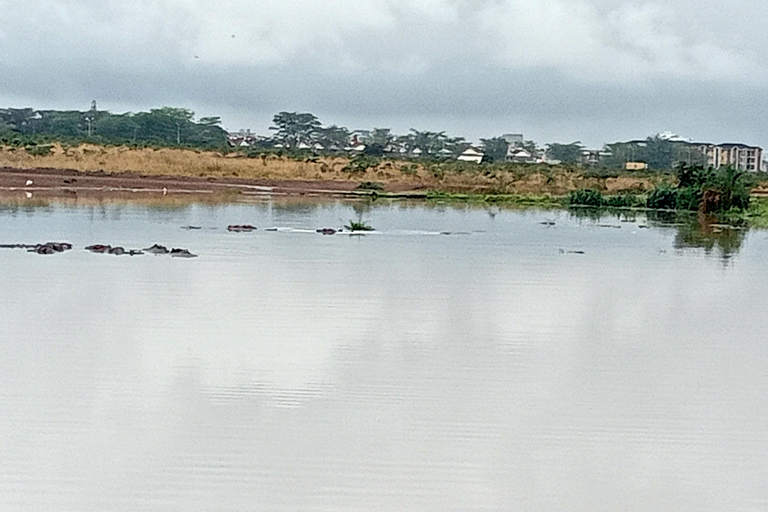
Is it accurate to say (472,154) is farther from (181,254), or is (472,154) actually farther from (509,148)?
(181,254)

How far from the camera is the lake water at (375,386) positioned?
5.33 metres

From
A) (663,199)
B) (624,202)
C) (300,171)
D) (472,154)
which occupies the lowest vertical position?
(624,202)

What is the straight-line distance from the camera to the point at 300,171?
131 feet

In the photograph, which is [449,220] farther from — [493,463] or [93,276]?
[493,463]

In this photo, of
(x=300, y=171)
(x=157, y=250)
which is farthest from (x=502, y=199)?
(x=157, y=250)

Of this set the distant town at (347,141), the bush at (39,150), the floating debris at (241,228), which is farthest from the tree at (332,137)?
the floating debris at (241,228)

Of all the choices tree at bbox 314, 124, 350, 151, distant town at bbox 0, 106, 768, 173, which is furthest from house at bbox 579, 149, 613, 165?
tree at bbox 314, 124, 350, 151

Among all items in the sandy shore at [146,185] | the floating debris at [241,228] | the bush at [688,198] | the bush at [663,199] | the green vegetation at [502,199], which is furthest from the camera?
the green vegetation at [502,199]

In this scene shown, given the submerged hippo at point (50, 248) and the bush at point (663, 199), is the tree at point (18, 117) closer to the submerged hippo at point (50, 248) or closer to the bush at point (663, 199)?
the bush at point (663, 199)

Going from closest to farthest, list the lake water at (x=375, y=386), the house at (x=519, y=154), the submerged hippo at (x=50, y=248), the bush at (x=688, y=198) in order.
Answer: the lake water at (x=375, y=386) → the submerged hippo at (x=50, y=248) → the bush at (x=688, y=198) → the house at (x=519, y=154)

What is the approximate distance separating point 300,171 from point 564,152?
38.4 m

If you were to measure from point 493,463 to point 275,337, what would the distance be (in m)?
3.23

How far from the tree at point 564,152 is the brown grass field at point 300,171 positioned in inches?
1294

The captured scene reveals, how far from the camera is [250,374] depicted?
7332 millimetres
